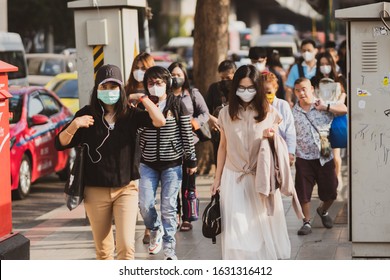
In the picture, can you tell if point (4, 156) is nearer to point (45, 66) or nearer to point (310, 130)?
point (310, 130)

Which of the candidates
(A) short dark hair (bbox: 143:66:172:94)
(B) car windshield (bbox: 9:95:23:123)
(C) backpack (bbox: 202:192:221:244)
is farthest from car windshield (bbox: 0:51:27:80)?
(C) backpack (bbox: 202:192:221:244)

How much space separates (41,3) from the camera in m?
47.5

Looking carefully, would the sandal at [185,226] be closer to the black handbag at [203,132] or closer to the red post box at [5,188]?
the black handbag at [203,132]

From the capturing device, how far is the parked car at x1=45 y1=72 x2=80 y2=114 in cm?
1993

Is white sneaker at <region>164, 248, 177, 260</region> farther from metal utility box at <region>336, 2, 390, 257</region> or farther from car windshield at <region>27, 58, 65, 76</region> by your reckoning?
car windshield at <region>27, 58, 65, 76</region>

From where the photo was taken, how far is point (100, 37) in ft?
38.1

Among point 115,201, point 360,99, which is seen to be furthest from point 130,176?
point 360,99

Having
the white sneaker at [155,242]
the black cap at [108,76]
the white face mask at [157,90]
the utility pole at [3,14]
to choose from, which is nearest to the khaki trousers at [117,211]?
the black cap at [108,76]

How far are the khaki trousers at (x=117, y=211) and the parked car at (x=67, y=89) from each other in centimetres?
1156

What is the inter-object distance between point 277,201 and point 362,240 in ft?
2.77

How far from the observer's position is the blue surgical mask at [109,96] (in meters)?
7.87

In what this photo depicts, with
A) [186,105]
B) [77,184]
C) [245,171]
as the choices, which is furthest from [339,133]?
[77,184]
